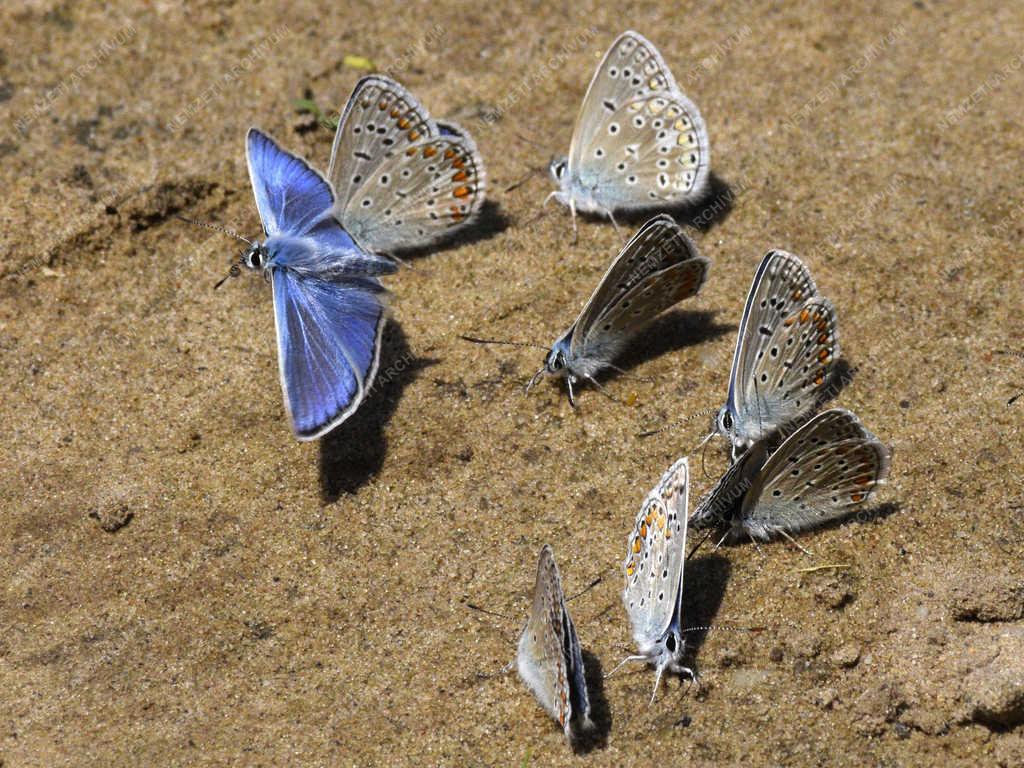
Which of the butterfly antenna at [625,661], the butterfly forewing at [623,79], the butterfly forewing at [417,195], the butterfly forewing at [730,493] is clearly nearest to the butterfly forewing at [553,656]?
the butterfly antenna at [625,661]

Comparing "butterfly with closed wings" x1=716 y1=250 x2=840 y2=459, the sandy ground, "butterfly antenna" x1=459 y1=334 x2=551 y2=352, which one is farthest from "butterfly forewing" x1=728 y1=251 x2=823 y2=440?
"butterfly antenna" x1=459 y1=334 x2=551 y2=352

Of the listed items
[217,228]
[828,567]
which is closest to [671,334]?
[828,567]

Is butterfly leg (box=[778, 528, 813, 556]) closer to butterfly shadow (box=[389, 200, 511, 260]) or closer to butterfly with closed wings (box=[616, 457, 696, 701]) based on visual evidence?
butterfly with closed wings (box=[616, 457, 696, 701])

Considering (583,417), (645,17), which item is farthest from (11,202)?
(645,17)

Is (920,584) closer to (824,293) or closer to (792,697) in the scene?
(792,697)

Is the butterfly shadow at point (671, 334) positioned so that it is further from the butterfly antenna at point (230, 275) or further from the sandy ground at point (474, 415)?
the butterfly antenna at point (230, 275)
